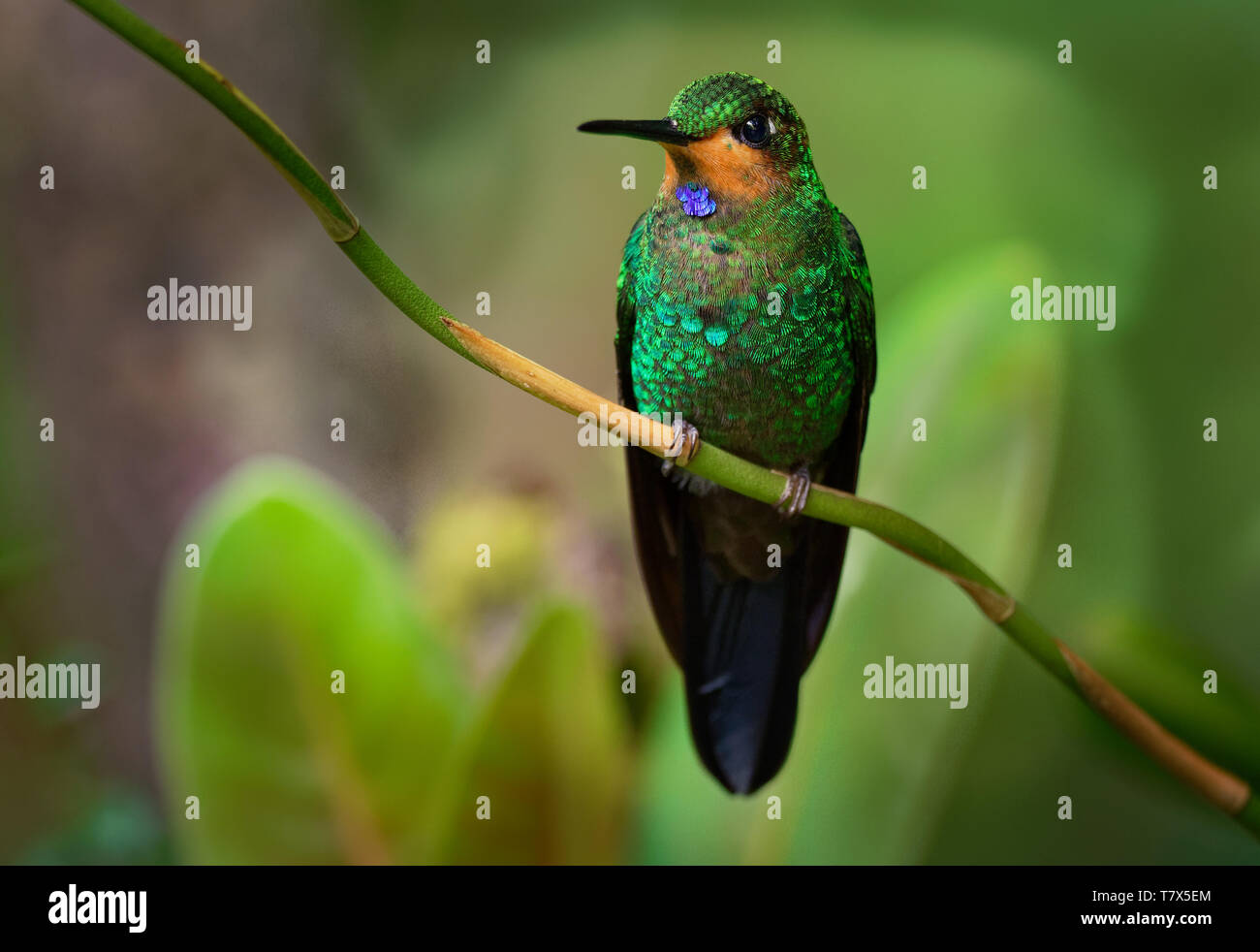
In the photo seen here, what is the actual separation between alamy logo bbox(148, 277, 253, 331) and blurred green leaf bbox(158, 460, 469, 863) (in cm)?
56

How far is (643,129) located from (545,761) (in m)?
0.72

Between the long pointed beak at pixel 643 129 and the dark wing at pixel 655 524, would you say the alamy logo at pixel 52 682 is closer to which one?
the dark wing at pixel 655 524

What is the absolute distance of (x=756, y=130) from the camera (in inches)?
48.9

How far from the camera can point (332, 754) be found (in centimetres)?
131

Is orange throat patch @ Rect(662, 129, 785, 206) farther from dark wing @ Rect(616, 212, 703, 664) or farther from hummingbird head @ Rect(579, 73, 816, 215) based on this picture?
dark wing @ Rect(616, 212, 703, 664)

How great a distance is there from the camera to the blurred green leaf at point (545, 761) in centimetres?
118

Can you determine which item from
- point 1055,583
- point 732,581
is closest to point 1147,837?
point 1055,583

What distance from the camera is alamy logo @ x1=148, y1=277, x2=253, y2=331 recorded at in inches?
69.1

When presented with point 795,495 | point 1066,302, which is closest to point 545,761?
point 795,495

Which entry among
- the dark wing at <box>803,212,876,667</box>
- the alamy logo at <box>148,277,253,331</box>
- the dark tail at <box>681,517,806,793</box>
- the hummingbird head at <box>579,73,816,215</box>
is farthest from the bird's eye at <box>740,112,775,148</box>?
the alamy logo at <box>148,277,253,331</box>

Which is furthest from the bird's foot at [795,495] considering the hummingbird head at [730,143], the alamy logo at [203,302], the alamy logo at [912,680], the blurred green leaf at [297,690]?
the alamy logo at [203,302]

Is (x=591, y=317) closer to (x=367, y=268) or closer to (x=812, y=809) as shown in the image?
(x=812, y=809)
